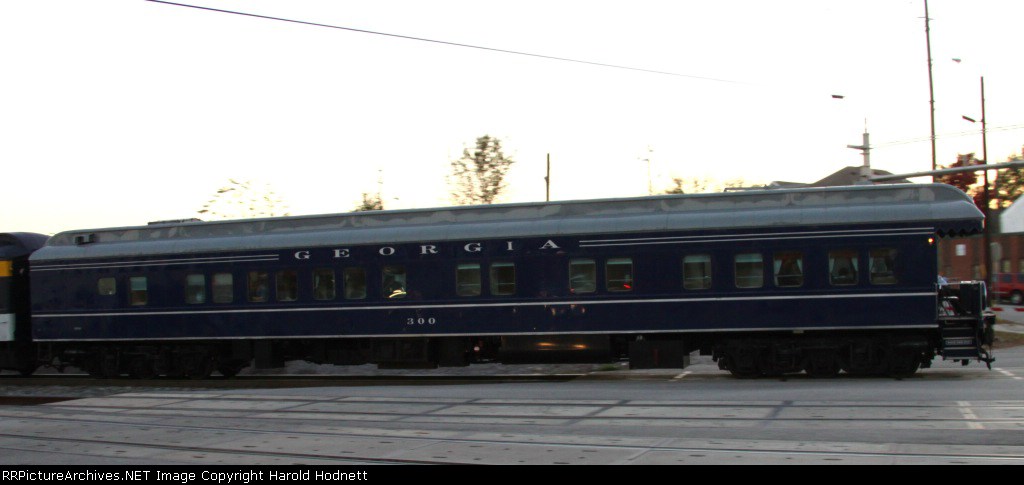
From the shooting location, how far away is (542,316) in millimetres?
19828

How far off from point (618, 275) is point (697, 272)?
152 centimetres

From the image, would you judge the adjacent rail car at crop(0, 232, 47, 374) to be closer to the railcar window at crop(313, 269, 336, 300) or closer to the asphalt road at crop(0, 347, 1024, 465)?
the asphalt road at crop(0, 347, 1024, 465)

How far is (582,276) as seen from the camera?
772 inches

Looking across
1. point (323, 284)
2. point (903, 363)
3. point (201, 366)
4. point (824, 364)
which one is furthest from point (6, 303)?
point (903, 363)

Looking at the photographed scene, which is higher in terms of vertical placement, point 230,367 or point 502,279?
point 502,279

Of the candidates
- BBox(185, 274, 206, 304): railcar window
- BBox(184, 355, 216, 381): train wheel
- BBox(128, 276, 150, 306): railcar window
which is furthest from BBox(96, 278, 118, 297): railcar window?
BBox(184, 355, 216, 381): train wheel

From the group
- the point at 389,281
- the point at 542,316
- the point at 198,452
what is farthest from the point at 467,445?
the point at 389,281

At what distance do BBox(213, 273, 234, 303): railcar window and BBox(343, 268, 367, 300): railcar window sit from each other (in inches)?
114

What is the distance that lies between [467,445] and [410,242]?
9.65m

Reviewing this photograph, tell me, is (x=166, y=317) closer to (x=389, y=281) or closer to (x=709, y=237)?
(x=389, y=281)

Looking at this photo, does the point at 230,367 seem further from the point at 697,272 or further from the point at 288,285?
the point at 697,272

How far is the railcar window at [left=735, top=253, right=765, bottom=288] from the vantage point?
60.9 feet

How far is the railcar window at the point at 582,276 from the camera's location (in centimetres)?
1953

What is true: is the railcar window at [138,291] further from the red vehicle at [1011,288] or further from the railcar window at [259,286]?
the red vehicle at [1011,288]
